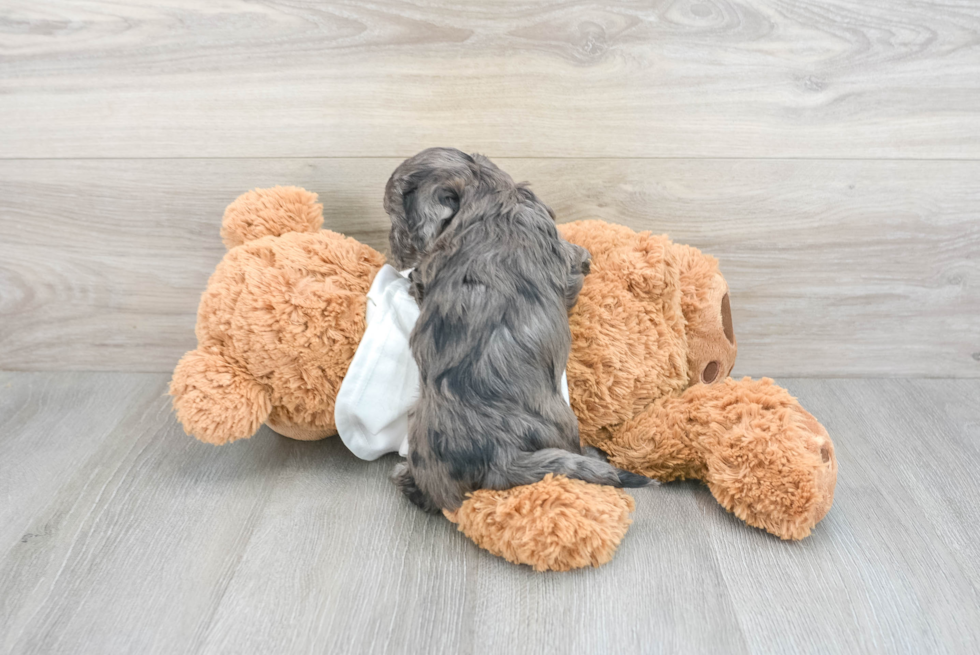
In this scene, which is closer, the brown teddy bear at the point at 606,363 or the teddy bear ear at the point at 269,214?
the brown teddy bear at the point at 606,363

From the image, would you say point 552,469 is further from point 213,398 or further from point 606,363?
point 213,398

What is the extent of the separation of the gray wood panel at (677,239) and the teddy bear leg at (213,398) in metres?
0.31

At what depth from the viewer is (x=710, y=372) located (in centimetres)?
100

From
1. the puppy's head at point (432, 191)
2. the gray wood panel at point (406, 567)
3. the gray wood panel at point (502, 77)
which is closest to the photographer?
the gray wood panel at point (406, 567)

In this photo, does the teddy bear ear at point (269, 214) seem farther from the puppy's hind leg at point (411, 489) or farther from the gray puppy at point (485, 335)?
the puppy's hind leg at point (411, 489)

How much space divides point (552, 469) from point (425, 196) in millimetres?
369

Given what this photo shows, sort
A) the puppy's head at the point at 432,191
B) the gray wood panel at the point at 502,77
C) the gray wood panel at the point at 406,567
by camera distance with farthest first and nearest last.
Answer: the gray wood panel at the point at 502,77
the puppy's head at the point at 432,191
the gray wood panel at the point at 406,567

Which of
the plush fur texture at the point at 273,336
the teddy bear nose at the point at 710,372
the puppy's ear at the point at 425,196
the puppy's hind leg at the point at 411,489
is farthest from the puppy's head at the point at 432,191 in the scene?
the teddy bear nose at the point at 710,372

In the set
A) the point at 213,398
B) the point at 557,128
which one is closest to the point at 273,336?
the point at 213,398

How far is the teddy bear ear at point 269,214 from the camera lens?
0.99 metres

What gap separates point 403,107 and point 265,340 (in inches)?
16.2

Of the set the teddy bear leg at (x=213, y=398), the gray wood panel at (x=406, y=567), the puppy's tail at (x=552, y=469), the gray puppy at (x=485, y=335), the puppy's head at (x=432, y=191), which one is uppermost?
the puppy's head at (x=432, y=191)

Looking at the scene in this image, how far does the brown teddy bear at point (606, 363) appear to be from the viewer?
85cm

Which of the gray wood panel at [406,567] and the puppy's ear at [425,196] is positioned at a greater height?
the puppy's ear at [425,196]
